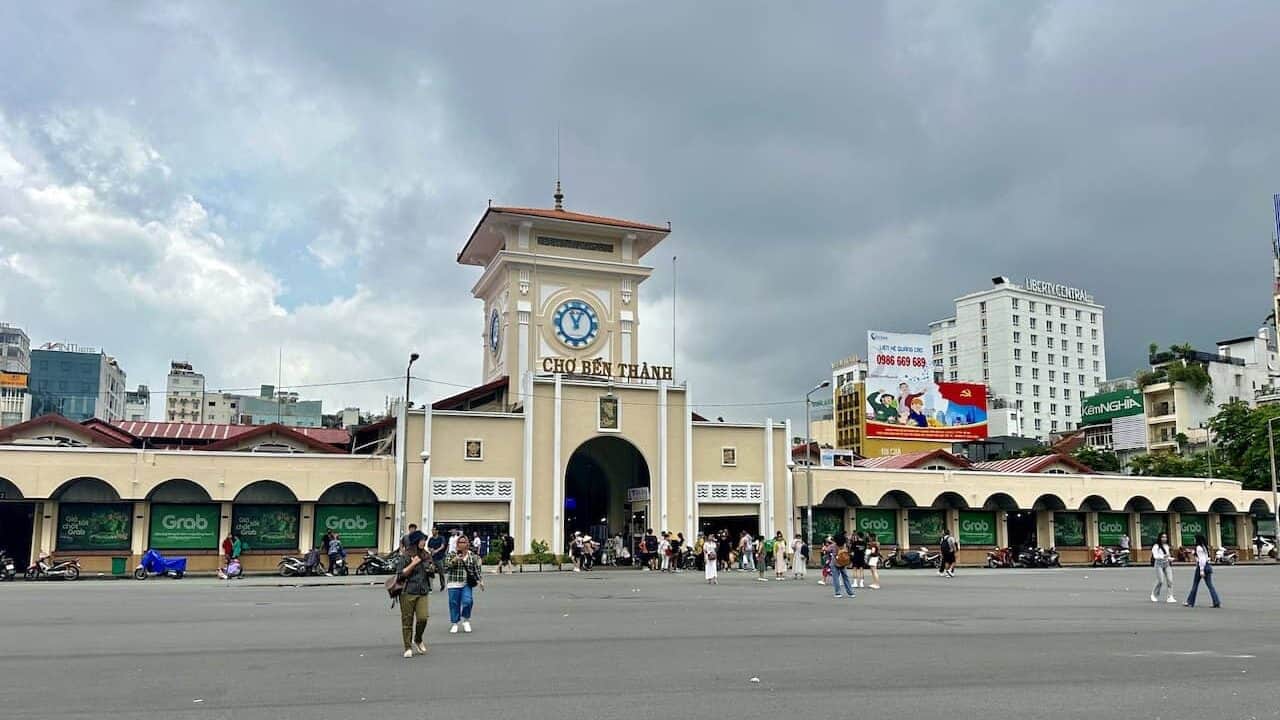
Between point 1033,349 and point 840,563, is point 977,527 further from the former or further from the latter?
point 1033,349

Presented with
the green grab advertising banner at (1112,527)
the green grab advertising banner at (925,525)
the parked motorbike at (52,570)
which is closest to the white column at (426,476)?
the parked motorbike at (52,570)

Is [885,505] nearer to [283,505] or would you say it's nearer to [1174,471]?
[283,505]

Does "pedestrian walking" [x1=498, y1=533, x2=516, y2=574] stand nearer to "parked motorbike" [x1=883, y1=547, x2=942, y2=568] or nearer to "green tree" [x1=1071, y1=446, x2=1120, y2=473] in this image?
"parked motorbike" [x1=883, y1=547, x2=942, y2=568]

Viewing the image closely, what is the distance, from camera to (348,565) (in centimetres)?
4253

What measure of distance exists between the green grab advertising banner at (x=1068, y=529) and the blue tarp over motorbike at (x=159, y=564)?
40884 mm

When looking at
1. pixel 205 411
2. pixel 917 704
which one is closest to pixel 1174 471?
pixel 917 704

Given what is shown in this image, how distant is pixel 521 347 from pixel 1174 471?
4908cm

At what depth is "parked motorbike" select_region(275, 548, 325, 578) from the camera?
125 ft

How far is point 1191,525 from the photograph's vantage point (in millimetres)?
59531

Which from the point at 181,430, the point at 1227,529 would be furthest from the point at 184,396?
the point at 1227,529

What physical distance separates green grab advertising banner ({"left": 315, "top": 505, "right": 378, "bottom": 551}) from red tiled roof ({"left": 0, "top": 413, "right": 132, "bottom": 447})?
8001mm

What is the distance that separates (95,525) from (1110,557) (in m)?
45.1

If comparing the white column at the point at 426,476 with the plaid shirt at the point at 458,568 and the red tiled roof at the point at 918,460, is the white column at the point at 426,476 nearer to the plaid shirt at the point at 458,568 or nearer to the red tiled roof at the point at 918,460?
the red tiled roof at the point at 918,460

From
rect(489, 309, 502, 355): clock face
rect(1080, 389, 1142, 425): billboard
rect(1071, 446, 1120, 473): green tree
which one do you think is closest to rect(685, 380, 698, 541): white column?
rect(489, 309, 502, 355): clock face
